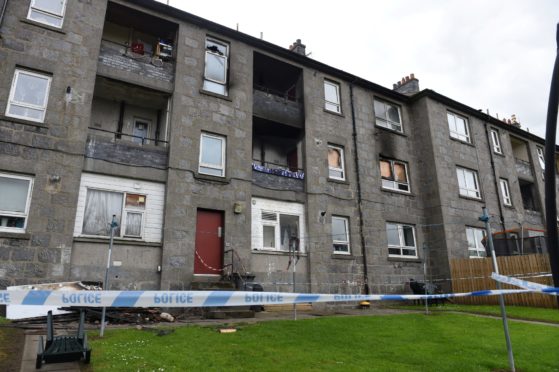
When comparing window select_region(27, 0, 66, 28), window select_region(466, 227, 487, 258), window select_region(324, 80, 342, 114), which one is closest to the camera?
window select_region(27, 0, 66, 28)

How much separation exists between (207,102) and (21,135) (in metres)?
6.31

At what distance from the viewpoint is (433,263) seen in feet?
62.4

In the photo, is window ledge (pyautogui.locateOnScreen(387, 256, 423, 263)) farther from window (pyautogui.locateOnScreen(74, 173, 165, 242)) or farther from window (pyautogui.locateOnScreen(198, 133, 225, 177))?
window (pyautogui.locateOnScreen(74, 173, 165, 242))

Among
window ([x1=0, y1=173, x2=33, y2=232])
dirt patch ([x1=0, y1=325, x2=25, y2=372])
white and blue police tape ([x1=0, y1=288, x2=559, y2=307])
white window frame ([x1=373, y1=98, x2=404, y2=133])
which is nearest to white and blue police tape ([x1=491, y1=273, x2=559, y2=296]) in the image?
white and blue police tape ([x1=0, y1=288, x2=559, y2=307])

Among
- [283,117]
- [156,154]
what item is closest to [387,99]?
[283,117]

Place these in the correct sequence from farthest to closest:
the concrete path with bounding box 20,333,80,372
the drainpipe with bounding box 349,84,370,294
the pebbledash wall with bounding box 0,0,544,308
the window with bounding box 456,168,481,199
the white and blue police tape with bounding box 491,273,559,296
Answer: the window with bounding box 456,168,481,199 < the drainpipe with bounding box 349,84,370,294 < the pebbledash wall with bounding box 0,0,544,308 < the white and blue police tape with bounding box 491,273,559,296 < the concrete path with bounding box 20,333,80,372

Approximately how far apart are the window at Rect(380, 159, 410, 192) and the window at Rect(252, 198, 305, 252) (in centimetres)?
545

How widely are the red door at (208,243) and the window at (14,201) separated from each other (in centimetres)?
517

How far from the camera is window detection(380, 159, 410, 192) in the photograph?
759 inches

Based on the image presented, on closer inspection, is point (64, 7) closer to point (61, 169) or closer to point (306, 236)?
point (61, 169)

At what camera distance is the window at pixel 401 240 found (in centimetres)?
1816

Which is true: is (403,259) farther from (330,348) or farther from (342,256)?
(330,348)

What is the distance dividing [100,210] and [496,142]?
23578mm

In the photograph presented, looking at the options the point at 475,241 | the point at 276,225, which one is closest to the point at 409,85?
the point at 475,241
